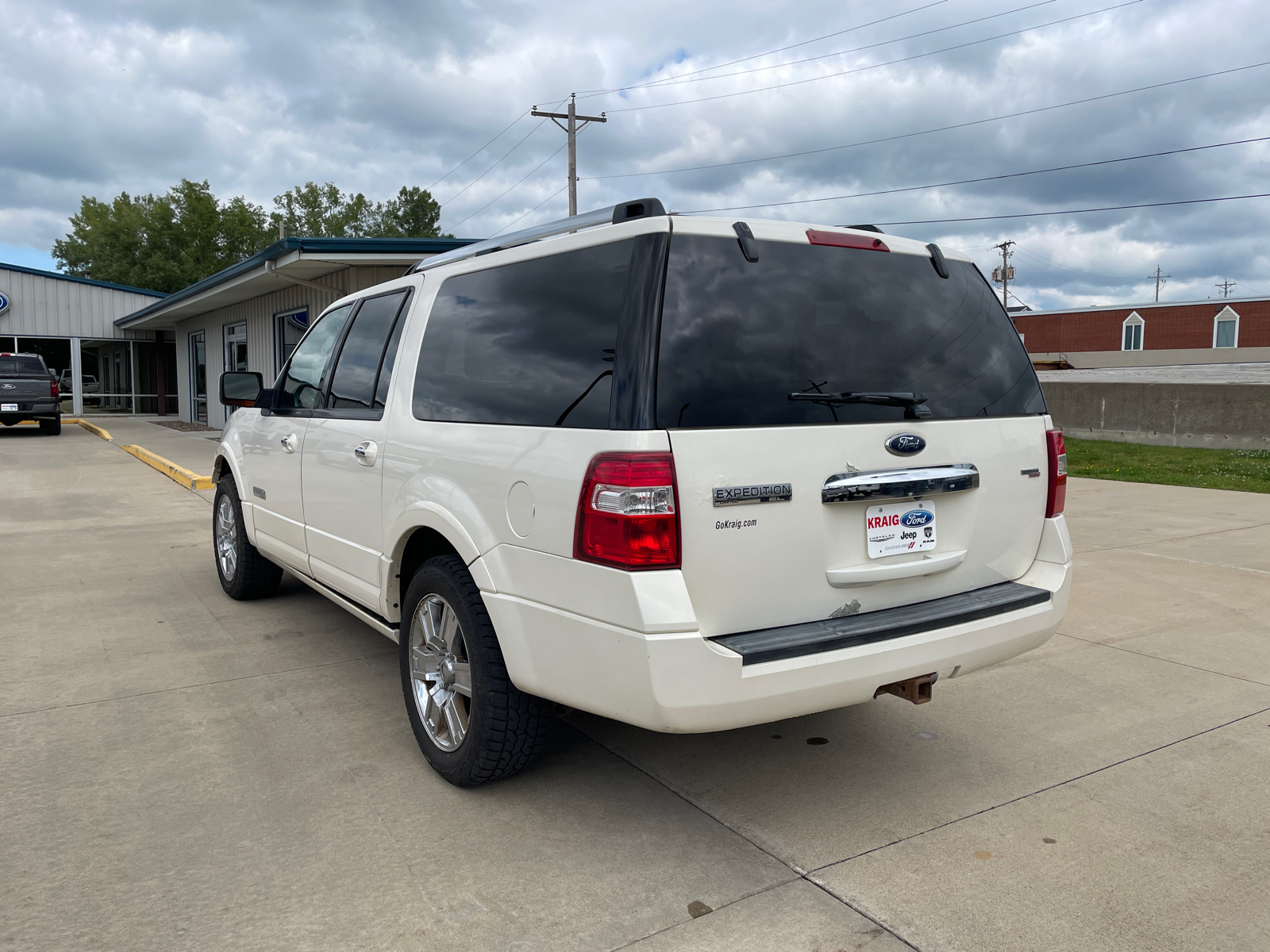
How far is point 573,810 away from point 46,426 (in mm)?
24399

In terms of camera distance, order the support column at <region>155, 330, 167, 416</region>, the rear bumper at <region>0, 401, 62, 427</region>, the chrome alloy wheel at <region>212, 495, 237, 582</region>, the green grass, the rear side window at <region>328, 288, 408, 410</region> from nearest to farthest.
→ the rear side window at <region>328, 288, 408, 410</region> < the chrome alloy wheel at <region>212, 495, 237, 582</region> < the green grass < the rear bumper at <region>0, 401, 62, 427</region> < the support column at <region>155, 330, 167, 416</region>


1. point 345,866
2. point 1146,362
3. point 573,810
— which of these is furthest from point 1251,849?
point 1146,362

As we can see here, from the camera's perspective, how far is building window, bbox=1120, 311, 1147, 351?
5372 centimetres

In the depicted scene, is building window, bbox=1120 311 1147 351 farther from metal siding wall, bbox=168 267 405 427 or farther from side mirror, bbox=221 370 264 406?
side mirror, bbox=221 370 264 406

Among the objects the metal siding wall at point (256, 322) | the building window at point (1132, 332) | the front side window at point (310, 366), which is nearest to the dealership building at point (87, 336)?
the metal siding wall at point (256, 322)

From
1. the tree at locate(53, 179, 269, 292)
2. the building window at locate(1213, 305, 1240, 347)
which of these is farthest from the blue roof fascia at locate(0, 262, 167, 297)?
the building window at locate(1213, 305, 1240, 347)

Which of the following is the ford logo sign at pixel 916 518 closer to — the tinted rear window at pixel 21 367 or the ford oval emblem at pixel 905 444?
the ford oval emblem at pixel 905 444

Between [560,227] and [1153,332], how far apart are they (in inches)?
2319

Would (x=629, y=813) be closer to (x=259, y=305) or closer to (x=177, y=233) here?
(x=259, y=305)

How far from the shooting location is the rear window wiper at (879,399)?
287 cm

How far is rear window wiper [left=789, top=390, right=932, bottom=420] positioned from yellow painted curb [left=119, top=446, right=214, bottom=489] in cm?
1063

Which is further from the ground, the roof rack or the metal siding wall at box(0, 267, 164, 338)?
the metal siding wall at box(0, 267, 164, 338)

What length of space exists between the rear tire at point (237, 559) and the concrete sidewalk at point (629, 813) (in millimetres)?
587

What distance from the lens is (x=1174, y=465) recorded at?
14.7 m
